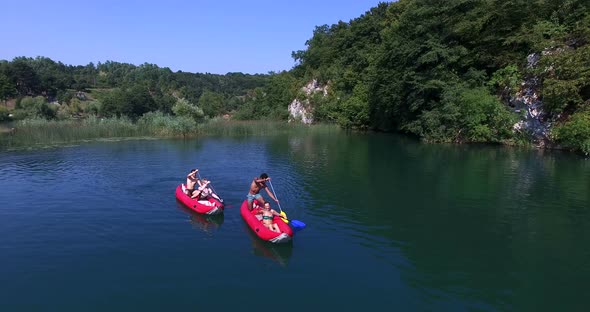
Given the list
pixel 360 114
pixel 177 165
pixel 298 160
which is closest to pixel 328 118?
pixel 360 114

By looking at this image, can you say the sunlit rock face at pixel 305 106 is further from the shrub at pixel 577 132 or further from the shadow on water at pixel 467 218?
the shrub at pixel 577 132

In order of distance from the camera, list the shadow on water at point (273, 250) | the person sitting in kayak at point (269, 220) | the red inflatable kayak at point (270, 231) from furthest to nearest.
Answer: the person sitting in kayak at point (269, 220), the red inflatable kayak at point (270, 231), the shadow on water at point (273, 250)

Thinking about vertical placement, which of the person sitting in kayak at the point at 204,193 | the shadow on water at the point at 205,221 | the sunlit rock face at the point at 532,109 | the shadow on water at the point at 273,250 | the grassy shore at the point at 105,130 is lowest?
the shadow on water at the point at 273,250

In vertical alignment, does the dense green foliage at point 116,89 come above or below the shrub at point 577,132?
above

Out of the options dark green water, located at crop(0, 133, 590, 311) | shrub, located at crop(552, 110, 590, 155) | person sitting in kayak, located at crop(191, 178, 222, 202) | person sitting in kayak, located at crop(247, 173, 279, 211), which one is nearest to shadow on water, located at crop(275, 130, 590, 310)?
dark green water, located at crop(0, 133, 590, 311)

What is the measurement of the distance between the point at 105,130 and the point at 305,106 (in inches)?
1624

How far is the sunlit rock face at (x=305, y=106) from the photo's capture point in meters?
74.1

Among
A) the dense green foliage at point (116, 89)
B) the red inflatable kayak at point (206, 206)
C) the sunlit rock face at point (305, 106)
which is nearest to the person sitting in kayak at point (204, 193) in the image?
the red inflatable kayak at point (206, 206)

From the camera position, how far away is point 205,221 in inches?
598

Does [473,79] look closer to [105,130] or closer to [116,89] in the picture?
[105,130]

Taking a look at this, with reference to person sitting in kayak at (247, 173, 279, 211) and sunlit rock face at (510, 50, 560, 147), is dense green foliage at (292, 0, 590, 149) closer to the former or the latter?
sunlit rock face at (510, 50, 560, 147)

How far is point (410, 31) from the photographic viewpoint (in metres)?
43.5

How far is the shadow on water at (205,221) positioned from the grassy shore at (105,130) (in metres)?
26.7

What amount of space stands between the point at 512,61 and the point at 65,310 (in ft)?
133
